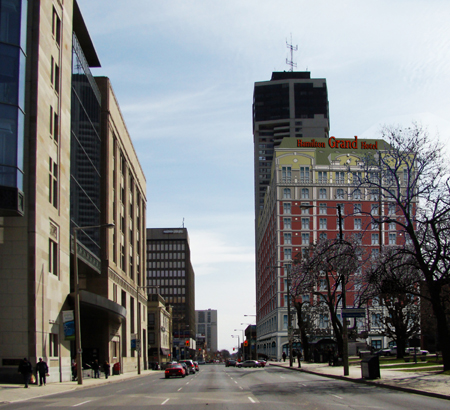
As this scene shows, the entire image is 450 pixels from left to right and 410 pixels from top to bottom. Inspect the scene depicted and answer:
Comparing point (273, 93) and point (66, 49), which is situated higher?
point (273, 93)

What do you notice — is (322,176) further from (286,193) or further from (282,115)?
(282,115)

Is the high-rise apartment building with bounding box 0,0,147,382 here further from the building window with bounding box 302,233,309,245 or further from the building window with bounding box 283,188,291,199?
the building window with bounding box 283,188,291,199

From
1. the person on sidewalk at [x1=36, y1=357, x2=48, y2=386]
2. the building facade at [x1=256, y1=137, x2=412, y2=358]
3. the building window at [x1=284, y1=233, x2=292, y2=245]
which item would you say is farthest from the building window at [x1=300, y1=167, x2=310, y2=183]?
the person on sidewalk at [x1=36, y1=357, x2=48, y2=386]

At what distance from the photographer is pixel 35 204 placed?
35.7 metres

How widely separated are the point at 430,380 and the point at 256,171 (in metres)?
165

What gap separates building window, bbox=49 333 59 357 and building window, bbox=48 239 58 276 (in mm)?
4320

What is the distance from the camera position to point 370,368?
28.6 m

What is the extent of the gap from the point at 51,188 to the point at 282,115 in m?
151

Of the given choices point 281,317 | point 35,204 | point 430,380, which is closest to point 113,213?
point 35,204

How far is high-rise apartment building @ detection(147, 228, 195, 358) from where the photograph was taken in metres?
190

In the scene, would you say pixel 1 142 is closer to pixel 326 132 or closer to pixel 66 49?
pixel 66 49

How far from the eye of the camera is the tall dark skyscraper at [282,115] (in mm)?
182250

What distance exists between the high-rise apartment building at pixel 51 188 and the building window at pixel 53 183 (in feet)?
0.25

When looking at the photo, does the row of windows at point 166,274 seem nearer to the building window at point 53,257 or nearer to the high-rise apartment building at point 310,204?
the high-rise apartment building at point 310,204
